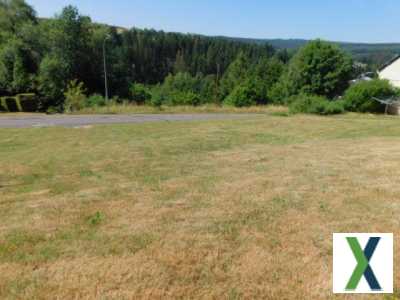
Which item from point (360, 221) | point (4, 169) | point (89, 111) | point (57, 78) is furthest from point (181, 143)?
point (57, 78)

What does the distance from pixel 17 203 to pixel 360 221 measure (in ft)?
14.2

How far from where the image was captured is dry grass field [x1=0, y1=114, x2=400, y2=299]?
8.75 feet

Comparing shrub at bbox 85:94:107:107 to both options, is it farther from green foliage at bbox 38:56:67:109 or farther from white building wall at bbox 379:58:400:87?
white building wall at bbox 379:58:400:87

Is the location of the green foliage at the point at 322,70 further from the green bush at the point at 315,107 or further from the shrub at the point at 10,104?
the shrub at the point at 10,104

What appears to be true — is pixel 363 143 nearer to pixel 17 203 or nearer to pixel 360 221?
pixel 360 221

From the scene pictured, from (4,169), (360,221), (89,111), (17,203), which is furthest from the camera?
(89,111)

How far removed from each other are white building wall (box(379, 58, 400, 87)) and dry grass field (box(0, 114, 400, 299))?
2770 centimetres

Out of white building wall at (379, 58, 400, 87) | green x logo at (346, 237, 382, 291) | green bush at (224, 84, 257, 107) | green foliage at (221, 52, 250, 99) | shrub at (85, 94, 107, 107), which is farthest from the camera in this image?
green foliage at (221, 52, 250, 99)

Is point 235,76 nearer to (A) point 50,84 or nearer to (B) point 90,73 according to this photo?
(B) point 90,73

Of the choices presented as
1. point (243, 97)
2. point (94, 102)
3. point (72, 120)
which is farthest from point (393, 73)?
point (72, 120)

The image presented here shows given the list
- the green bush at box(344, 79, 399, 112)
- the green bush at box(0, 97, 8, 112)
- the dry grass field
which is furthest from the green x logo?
the green bush at box(0, 97, 8, 112)

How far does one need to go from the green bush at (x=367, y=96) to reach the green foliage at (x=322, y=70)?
1113cm

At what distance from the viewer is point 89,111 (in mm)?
24781

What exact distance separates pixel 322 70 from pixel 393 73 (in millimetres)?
7219
